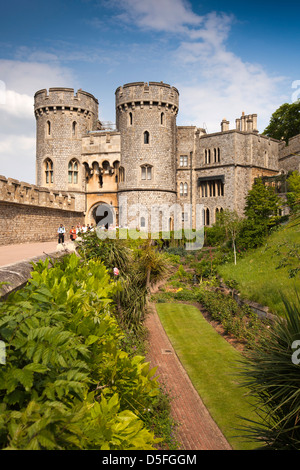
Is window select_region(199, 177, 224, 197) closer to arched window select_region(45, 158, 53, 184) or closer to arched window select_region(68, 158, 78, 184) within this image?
arched window select_region(68, 158, 78, 184)

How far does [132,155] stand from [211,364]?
2496 cm

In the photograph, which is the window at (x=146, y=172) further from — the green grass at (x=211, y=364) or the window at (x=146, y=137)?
the green grass at (x=211, y=364)

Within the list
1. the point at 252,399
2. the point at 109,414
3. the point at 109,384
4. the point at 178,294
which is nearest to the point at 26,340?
the point at 109,414

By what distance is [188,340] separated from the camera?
12.0 m

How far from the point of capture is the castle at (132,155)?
31672 millimetres

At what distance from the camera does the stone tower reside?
31.9 m

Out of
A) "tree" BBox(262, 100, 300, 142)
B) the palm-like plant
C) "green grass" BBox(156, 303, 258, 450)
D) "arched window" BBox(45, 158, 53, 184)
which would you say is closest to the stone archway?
"arched window" BBox(45, 158, 53, 184)

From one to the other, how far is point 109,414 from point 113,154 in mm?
31984

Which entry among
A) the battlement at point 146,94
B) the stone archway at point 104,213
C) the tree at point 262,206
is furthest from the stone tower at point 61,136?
the tree at point 262,206

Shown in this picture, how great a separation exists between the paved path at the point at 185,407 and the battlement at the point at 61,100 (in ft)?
88.3

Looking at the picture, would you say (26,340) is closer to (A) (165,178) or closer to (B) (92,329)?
(B) (92,329)

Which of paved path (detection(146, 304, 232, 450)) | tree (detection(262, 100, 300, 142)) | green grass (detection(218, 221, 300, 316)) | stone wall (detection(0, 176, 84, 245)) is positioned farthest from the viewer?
tree (detection(262, 100, 300, 142))

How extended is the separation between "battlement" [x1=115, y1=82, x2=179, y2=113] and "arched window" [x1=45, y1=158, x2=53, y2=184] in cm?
881

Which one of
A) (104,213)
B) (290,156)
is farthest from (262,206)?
(104,213)
